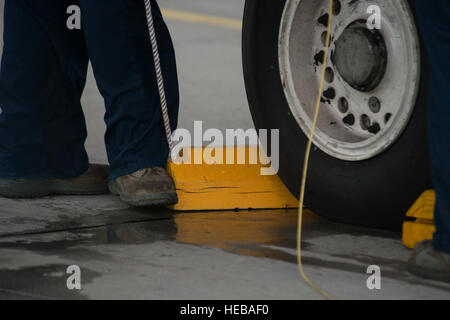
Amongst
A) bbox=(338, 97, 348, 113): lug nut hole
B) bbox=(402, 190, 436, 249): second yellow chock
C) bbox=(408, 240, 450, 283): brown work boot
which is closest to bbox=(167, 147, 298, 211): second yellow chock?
bbox=(338, 97, 348, 113): lug nut hole

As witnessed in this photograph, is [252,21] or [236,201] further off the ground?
[252,21]

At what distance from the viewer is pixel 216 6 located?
9.45m

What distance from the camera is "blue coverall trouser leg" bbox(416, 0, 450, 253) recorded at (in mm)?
2205

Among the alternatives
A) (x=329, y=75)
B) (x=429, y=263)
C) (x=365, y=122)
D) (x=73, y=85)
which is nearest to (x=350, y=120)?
(x=365, y=122)

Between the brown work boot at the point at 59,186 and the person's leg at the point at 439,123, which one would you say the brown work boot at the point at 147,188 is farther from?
the person's leg at the point at 439,123

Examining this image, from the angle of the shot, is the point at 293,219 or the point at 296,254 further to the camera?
the point at 293,219

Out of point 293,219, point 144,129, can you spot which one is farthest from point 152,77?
point 293,219

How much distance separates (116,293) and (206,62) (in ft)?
14.4

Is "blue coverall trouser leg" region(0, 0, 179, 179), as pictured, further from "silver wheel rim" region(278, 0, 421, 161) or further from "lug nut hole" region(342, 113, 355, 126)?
"lug nut hole" region(342, 113, 355, 126)

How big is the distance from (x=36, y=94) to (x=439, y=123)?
1.68 meters

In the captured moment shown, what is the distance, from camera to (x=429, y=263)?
228cm

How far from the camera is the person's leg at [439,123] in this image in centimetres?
221
